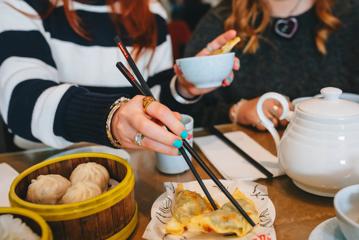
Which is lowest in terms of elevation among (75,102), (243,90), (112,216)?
(243,90)

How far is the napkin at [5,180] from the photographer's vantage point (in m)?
0.77

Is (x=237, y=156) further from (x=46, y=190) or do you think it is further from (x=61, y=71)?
(x=61, y=71)

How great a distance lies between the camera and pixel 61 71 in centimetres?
123

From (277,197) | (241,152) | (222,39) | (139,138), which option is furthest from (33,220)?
(222,39)

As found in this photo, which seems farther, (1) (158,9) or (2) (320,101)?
(1) (158,9)

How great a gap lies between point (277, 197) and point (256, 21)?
110 centimetres

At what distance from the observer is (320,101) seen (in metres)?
0.73

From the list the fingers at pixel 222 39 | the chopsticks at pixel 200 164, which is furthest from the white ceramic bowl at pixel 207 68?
the chopsticks at pixel 200 164

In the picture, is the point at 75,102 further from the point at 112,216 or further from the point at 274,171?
the point at 274,171

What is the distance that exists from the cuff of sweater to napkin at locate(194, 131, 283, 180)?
1.04 ft

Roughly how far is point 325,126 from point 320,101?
0.21 feet

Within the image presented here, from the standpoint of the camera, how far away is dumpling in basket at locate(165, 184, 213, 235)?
61 cm

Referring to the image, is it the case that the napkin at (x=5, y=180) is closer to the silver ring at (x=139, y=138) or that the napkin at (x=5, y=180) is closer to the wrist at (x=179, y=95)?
the silver ring at (x=139, y=138)

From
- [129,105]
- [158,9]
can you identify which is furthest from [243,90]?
[129,105]
